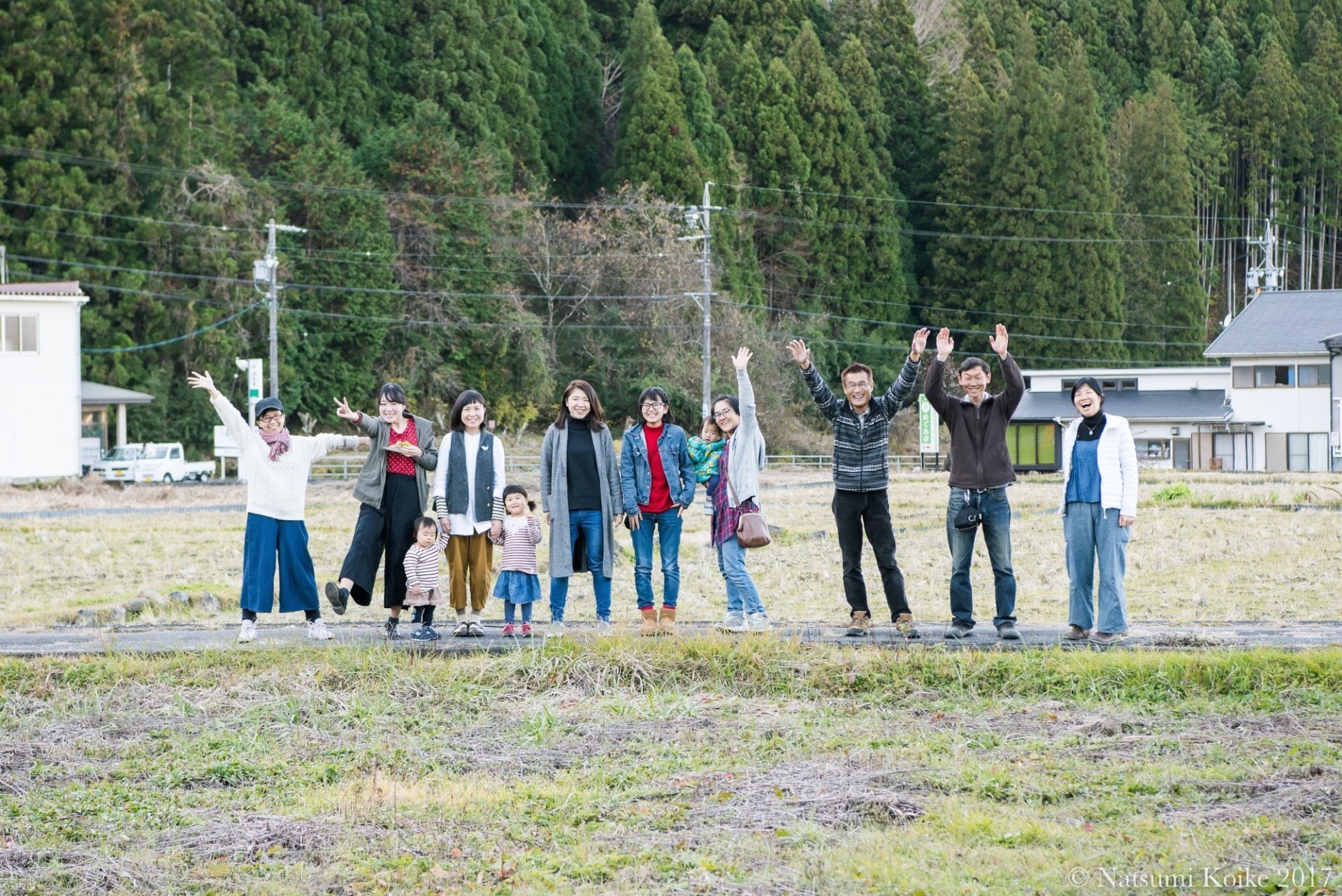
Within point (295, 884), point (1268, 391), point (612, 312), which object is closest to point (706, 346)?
point (612, 312)

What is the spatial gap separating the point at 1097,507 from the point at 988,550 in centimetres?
65

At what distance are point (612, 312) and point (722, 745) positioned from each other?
36353 millimetres

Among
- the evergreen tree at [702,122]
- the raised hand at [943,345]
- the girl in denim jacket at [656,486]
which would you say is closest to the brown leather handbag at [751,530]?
the girl in denim jacket at [656,486]

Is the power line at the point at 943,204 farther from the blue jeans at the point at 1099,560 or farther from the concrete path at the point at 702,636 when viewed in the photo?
the blue jeans at the point at 1099,560

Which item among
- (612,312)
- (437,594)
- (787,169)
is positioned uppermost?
(787,169)

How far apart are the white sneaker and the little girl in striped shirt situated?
1.12 m

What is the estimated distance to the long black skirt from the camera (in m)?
8.71

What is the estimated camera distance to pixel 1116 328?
158 feet

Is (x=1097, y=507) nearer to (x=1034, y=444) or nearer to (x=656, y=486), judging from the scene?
(x=656, y=486)

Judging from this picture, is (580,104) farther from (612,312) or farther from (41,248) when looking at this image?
(41,248)

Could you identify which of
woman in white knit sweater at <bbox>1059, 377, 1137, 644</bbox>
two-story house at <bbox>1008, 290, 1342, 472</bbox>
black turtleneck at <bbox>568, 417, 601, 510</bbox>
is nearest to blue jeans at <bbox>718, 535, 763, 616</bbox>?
black turtleneck at <bbox>568, 417, 601, 510</bbox>

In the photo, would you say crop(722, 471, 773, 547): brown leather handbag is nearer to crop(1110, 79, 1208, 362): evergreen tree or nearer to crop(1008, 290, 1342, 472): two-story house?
crop(1008, 290, 1342, 472): two-story house

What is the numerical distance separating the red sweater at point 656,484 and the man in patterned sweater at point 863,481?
38.6 inches

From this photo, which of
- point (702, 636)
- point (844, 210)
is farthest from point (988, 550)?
point (844, 210)
